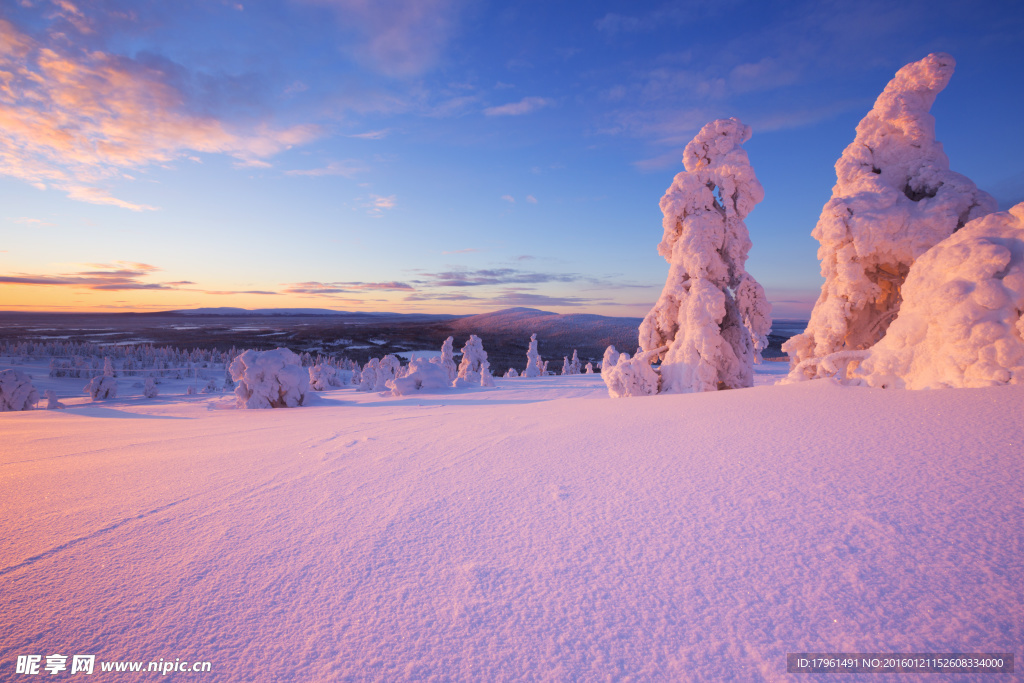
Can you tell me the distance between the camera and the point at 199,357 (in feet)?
199

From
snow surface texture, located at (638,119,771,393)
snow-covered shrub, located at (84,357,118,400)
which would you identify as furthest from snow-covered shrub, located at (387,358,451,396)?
snow-covered shrub, located at (84,357,118,400)

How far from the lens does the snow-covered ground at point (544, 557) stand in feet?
4.68

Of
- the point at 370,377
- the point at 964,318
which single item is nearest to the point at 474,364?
the point at 370,377

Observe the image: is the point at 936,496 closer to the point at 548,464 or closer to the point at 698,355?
the point at 548,464

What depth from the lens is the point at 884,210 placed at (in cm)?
955

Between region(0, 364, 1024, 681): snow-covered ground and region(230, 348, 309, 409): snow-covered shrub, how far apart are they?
735 centimetres

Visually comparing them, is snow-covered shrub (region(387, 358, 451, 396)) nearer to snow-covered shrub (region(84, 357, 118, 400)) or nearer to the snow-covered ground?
the snow-covered ground

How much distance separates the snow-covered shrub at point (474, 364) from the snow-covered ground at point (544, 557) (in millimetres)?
22596

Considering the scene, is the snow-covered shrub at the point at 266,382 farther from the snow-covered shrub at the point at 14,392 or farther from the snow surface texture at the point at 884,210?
the snow surface texture at the point at 884,210

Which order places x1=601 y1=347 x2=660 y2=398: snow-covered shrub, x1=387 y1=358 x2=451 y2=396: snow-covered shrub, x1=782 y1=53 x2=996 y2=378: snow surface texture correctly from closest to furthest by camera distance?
1. x1=782 y1=53 x2=996 y2=378: snow surface texture
2. x1=601 y1=347 x2=660 y2=398: snow-covered shrub
3. x1=387 y1=358 x2=451 y2=396: snow-covered shrub

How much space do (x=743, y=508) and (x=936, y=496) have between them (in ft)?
3.21

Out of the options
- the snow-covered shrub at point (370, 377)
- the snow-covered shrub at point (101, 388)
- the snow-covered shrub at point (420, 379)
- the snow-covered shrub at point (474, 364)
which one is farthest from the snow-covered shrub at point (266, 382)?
the snow-covered shrub at point (370, 377)

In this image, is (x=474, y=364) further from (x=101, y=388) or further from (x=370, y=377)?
(x=101, y=388)

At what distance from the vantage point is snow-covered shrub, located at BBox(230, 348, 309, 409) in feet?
33.5
